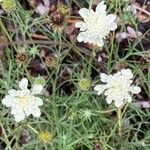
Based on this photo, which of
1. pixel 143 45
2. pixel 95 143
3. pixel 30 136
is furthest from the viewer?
pixel 143 45

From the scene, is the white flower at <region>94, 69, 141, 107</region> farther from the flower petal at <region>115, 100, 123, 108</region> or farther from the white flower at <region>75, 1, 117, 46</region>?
the white flower at <region>75, 1, 117, 46</region>

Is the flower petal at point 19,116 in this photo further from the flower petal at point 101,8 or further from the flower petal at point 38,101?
the flower petal at point 101,8

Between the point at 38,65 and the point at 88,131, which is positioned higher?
the point at 38,65

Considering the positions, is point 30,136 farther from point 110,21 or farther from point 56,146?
point 110,21

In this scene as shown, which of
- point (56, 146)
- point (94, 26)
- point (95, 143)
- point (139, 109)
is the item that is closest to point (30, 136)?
point (56, 146)

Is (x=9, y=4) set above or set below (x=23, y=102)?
above

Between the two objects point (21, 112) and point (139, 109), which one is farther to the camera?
point (139, 109)

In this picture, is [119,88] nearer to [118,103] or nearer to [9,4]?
[118,103]

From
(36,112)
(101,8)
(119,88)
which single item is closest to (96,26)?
(101,8)
